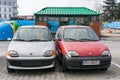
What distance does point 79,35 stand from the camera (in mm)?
9312

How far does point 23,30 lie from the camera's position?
9.56m

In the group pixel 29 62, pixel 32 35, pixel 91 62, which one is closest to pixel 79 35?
pixel 91 62

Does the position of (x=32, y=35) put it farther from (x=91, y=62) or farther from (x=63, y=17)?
(x=63, y=17)

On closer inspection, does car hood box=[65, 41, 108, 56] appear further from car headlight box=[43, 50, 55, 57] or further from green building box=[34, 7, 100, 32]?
green building box=[34, 7, 100, 32]

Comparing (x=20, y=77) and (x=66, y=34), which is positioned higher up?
(x=66, y=34)

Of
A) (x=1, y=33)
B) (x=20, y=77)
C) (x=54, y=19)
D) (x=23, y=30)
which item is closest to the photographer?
(x=20, y=77)

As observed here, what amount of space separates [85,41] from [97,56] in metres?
1.06

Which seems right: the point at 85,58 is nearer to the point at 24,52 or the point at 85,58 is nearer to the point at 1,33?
the point at 24,52

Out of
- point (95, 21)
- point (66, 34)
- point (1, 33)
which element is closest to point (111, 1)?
point (95, 21)

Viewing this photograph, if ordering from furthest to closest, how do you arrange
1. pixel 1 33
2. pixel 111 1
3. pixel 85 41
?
1. pixel 111 1
2. pixel 1 33
3. pixel 85 41

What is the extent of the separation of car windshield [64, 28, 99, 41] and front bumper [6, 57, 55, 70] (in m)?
1.57

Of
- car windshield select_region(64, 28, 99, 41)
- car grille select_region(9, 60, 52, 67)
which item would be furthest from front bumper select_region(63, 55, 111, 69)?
car windshield select_region(64, 28, 99, 41)

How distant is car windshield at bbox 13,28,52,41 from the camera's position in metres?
9.09

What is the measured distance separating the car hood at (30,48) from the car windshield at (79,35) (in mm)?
905
